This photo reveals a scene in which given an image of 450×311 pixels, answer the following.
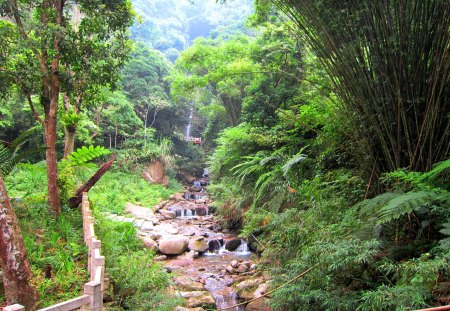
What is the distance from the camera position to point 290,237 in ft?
15.9

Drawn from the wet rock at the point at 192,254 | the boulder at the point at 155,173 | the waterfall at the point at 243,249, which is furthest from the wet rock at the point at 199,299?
the boulder at the point at 155,173

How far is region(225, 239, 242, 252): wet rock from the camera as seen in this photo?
324 inches

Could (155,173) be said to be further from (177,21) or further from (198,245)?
(177,21)

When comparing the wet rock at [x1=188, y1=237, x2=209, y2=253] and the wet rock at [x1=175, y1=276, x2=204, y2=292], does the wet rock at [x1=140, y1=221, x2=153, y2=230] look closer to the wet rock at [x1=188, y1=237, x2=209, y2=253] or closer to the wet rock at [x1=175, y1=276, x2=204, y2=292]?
the wet rock at [x1=188, y1=237, x2=209, y2=253]

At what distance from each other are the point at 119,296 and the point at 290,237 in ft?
8.38

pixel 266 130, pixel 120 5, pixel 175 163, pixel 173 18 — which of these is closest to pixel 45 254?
pixel 120 5

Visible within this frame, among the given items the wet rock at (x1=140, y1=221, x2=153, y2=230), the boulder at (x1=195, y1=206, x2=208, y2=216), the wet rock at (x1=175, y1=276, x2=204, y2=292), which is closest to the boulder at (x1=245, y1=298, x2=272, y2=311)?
the wet rock at (x1=175, y1=276, x2=204, y2=292)

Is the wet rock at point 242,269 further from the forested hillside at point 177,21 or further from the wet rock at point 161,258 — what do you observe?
the forested hillside at point 177,21

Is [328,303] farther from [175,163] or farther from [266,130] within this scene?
[175,163]

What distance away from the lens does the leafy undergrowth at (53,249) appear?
11.2 ft

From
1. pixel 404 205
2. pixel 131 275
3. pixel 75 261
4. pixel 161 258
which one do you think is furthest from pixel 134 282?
pixel 161 258

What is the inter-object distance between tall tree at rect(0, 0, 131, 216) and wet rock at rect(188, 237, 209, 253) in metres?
3.77

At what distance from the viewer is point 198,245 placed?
8266mm

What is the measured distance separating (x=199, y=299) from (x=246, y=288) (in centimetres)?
86
